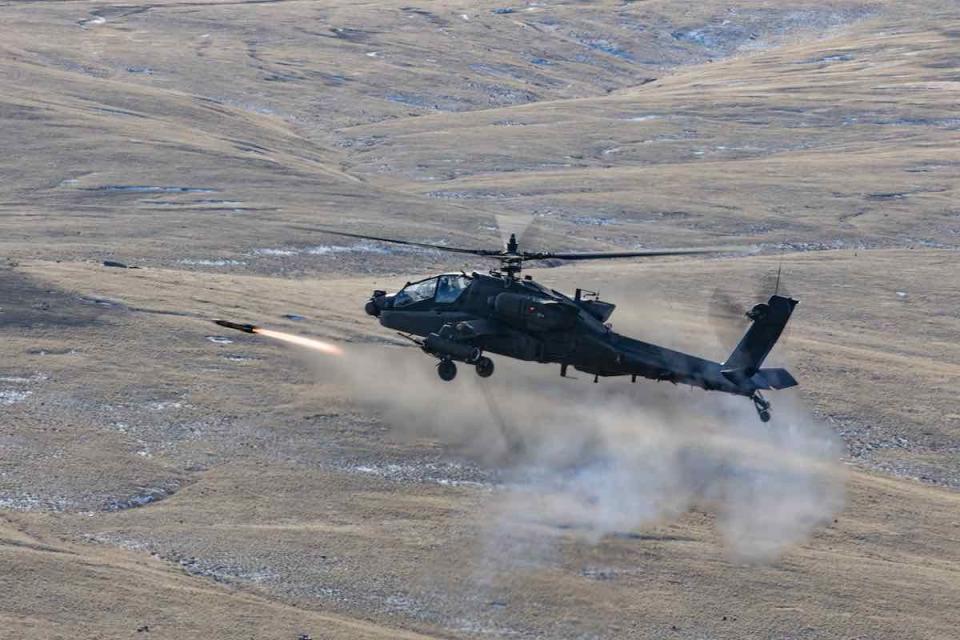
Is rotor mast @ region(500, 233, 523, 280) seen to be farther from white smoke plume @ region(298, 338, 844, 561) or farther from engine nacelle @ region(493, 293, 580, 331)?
white smoke plume @ region(298, 338, 844, 561)

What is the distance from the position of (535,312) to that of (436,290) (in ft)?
12.2

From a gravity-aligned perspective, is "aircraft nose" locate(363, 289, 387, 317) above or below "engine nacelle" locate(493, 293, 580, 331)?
below

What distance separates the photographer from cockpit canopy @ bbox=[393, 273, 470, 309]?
43.7 meters

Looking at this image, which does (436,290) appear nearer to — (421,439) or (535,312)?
(535,312)

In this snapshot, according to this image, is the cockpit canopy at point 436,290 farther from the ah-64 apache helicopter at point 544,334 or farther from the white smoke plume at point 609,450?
the white smoke plume at point 609,450

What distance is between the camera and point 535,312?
42.4 m

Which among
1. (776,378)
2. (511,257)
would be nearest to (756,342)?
(776,378)

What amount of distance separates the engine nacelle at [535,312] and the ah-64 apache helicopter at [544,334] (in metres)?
0.03

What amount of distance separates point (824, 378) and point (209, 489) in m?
33.7

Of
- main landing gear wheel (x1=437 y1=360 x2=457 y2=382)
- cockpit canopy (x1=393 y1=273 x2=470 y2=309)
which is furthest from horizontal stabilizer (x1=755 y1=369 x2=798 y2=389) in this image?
cockpit canopy (x1=393 y1=273 x2=470 y2=309)

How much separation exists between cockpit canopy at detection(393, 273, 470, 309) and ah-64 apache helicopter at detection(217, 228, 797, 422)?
3cm

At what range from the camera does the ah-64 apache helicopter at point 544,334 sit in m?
42.6

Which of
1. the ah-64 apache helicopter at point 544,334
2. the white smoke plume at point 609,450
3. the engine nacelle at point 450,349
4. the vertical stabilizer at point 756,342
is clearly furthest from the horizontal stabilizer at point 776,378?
the white smoke plume at point 609,450

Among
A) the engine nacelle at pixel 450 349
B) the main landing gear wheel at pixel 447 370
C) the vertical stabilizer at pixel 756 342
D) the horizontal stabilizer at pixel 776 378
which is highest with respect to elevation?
the vertical stabilizer at pixel 756 342
